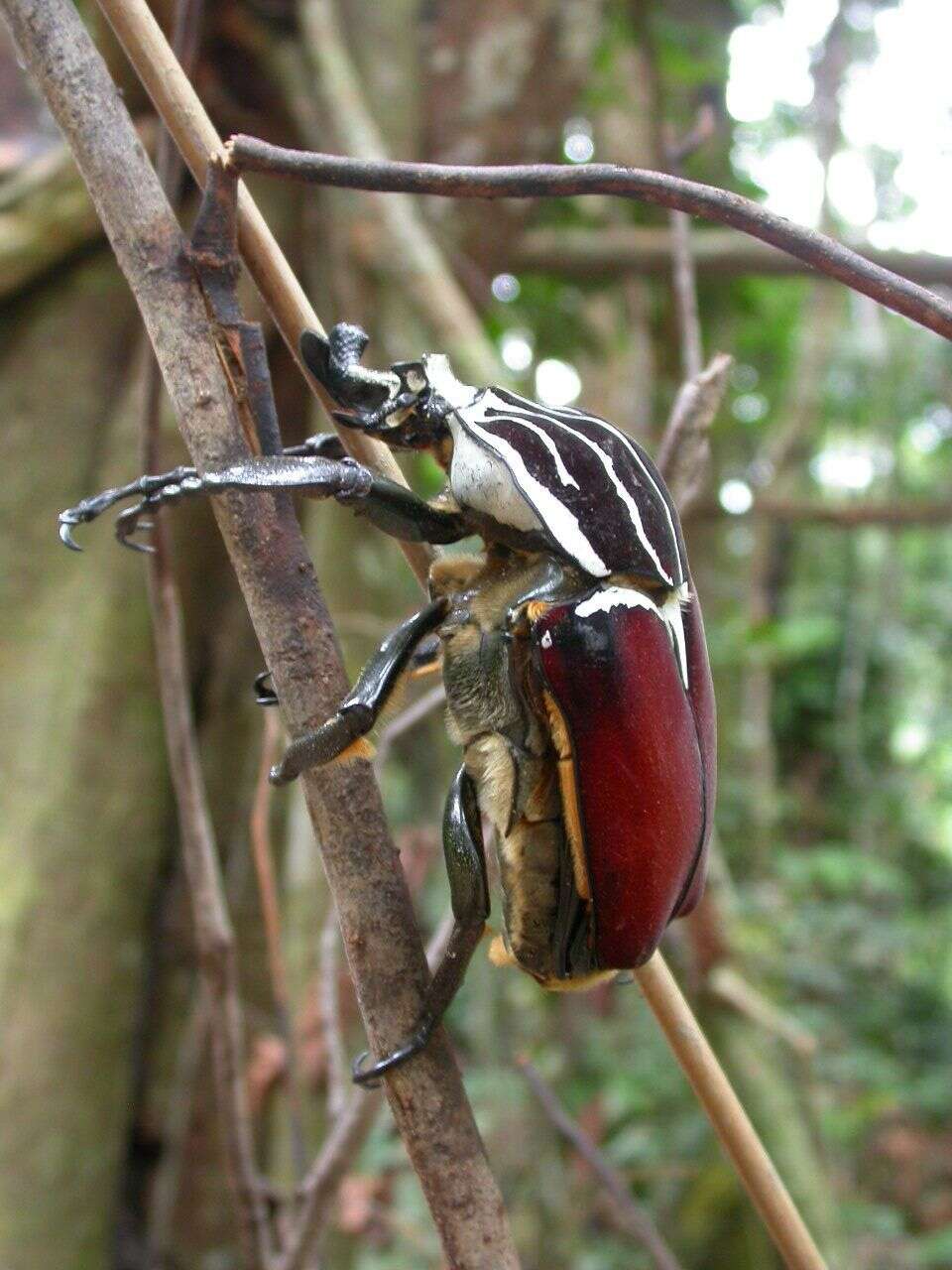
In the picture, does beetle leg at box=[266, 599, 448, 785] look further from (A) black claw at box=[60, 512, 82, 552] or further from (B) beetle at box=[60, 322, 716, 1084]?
(A) black claw at box=[60, 512, 82, 552]

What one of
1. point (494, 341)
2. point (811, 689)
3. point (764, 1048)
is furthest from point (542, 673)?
point (811, 689)

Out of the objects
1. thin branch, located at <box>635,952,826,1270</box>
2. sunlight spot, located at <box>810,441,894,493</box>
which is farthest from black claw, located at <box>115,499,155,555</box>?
sunlight spot, located at <box>810,441,894,493</box>

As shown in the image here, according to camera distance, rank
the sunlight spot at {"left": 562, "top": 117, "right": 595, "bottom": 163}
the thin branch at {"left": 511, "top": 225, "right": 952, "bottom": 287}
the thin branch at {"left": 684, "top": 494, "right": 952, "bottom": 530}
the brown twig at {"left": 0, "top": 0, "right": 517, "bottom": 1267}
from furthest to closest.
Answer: the sunlight spot at {"left": 562, "top": 117, "right": 595, "bottom": 163} → the thin branch at {"left": 684, "top": 494, "right": 952, "bottom": 530} → the thin branch at {"left": 511, "top": 225, "right": 952, "bottom": 287} → the brown twig at {"left": 0, "top": 0, "right": 517, "bottom": 1267}

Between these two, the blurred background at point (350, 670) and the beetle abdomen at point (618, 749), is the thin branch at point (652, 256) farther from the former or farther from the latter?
the beetle abdomen at point (618, 749)

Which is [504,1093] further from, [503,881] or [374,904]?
[374,904]

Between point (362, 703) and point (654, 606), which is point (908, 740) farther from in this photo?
point (362, 703)

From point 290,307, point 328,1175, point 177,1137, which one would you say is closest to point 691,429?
point 290,307

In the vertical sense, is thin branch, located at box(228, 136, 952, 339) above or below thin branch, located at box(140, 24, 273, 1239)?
above

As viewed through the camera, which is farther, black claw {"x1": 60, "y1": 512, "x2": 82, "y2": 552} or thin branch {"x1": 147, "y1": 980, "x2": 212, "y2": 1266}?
thin branch {"x1": 147, "y1": 980, "x2": 212, "y2": 1266}
